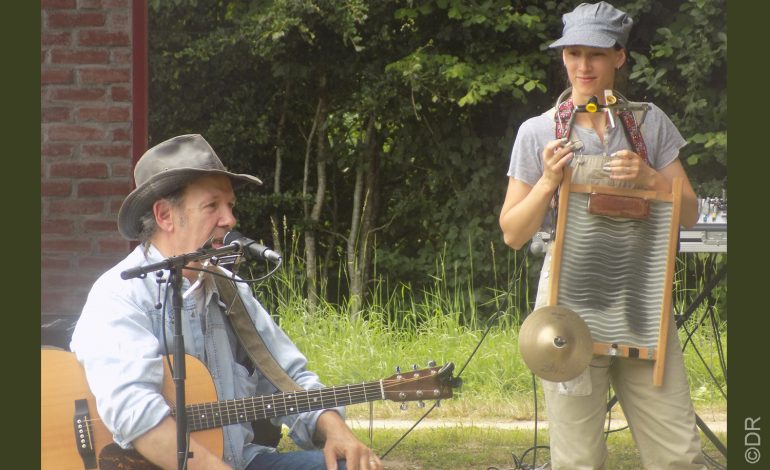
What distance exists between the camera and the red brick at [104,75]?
448cm

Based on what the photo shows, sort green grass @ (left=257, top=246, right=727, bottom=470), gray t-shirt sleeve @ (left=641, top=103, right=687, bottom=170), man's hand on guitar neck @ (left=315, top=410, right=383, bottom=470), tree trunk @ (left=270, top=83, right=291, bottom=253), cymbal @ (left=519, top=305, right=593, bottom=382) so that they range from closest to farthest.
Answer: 1. cymbal @ (left=519, top=305, right=593, bottom=382)
2. man's hand on guitar neck @ (left=315, top=410, right=383, bottom=470)
3. gray t-shirt sleeve @ (left=641, top=103, right=687, bottom=170)
4. green grass @ (left=257, top=246, right=727, bottom=470)
5. tree trunk @ (left=270, top=83, right=291, bottom=253)

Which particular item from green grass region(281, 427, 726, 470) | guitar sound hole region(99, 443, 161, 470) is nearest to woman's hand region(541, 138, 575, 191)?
guitar sound hole region(99, 443, 161, 470)

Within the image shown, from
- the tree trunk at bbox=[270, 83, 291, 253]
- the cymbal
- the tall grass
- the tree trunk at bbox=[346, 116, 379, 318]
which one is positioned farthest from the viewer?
the tree trunk at bbox=[346, 116, 379, 318]

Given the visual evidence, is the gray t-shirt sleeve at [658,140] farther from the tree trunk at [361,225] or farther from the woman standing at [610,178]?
the tree trunk at [361,225]

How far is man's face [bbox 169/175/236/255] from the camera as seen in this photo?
10.5ft

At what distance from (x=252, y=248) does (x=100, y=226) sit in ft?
6.40

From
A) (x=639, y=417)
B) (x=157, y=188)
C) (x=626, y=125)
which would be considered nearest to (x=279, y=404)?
(x=157, y=188)

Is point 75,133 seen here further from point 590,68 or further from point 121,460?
point 590,68

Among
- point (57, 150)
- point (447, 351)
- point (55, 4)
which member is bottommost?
point (447, 351)

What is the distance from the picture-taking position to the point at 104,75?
4.49m

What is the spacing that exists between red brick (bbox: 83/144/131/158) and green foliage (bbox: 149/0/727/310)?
0.41m

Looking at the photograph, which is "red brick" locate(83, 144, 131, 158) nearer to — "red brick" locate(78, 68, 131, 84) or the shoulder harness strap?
"red brick" locate(78, 68, 131, 84)

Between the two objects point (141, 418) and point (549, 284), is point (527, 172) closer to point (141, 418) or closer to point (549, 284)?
point (549, 284)

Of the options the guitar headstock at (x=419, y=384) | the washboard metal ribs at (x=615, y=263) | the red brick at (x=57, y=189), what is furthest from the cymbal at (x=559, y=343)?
the red brick at (x=57, y=189)
